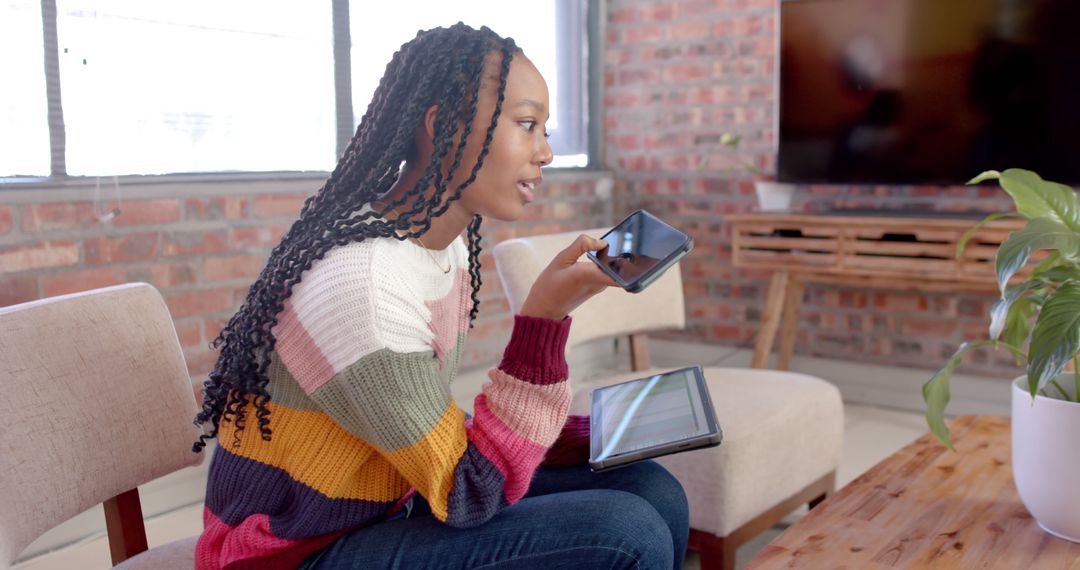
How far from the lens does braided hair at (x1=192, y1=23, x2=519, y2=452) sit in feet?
3.45

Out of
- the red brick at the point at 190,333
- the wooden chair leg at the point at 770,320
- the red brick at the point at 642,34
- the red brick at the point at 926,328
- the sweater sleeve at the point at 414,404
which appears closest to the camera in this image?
the sweater sleeve at the point at 414,404

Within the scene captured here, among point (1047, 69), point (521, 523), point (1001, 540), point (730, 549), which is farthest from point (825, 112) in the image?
point (521, 523)

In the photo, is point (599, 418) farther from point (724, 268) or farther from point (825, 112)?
point (724, 268)

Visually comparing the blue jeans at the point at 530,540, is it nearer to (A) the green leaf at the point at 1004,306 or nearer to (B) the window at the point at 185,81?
(A) the green leaf at the point at 1004,306

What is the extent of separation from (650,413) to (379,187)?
0.46 m

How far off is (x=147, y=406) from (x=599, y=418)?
0.58 m

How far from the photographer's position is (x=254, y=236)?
261 centimetres

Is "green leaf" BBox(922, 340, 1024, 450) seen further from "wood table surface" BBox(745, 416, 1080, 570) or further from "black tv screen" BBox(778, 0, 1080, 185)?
"black tv screen" BBox(778, 0, 1080, 185)

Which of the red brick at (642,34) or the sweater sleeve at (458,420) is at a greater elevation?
the red brick at (642,34)

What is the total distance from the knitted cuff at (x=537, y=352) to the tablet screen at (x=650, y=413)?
125mm

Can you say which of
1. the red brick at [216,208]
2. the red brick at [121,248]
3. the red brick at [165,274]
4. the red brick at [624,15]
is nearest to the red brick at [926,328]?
the red brick at [624,15]

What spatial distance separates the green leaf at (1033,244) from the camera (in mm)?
1157

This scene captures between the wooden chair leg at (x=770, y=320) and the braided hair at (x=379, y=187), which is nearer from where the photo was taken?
the braided hair at (x=379, y=187)

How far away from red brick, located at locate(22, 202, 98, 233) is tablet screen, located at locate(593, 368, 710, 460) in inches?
54.9
